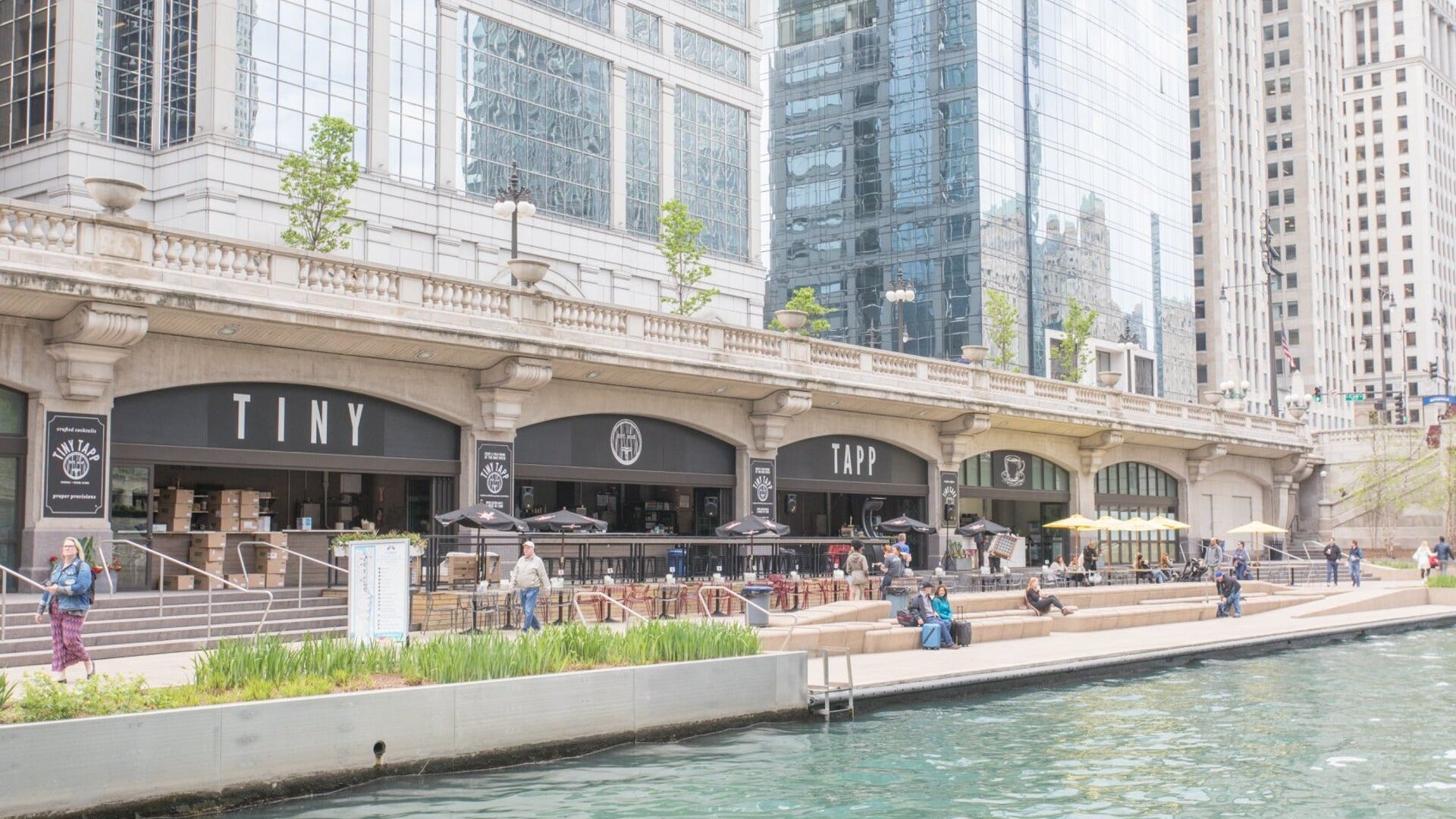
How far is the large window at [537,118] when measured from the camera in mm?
51469

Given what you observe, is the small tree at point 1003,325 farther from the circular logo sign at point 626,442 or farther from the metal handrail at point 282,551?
the metal handrail at point 282,551

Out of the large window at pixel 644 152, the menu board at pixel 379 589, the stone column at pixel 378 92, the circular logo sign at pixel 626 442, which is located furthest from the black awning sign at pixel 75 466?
the large window at pixel 644 152

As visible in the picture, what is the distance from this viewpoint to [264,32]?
44.9 meters

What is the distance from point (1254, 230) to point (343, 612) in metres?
124

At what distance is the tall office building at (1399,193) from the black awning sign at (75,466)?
151 metres

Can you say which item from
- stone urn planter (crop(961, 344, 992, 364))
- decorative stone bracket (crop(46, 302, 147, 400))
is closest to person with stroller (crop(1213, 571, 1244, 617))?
stone urn planter (crop(961, 344, 992, 364))

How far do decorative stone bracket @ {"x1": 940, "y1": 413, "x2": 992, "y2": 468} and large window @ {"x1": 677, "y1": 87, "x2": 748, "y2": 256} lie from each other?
18658 mm

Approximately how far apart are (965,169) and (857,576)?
2285 inches

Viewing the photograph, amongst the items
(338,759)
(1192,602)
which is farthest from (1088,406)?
(338,759)

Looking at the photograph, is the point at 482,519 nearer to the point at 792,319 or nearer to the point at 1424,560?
the point at 792,319

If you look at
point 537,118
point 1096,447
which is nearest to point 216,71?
point 537,118

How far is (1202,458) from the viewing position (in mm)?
57750

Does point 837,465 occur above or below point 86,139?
below

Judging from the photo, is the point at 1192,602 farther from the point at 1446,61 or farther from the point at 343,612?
the point at 1446,61
